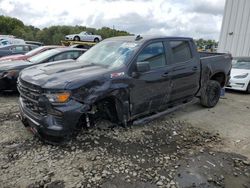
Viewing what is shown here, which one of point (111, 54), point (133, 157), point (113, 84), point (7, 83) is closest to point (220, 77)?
point (111, 54)

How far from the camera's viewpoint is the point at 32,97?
12.2ft

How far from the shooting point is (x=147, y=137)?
4492mm

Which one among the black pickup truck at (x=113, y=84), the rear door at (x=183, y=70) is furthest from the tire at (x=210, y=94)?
the rear door at (x=183, y=70)

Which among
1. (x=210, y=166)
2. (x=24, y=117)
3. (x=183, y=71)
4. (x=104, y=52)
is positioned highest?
(x=104, y=52)

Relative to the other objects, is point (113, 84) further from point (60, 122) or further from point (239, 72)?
point (239, 72)

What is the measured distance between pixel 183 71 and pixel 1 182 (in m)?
3.80

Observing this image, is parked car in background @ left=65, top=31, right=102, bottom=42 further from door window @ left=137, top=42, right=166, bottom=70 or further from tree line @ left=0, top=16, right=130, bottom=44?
door window @ left=137, top=42, right=166, bottom=70

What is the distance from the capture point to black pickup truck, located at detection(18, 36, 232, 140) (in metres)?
3.55

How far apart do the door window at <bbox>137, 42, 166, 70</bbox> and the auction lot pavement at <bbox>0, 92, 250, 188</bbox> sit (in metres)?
1.29

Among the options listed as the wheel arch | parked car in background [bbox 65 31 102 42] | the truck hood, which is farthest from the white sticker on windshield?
parked car in background [bbox 65 31 102 42]

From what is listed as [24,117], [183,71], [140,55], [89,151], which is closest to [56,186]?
[89,151]

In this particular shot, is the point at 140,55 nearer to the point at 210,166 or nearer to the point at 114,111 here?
the point at 114,111

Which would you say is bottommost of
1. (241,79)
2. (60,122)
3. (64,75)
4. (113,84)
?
(241,79)

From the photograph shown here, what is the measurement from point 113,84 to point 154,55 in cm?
120
